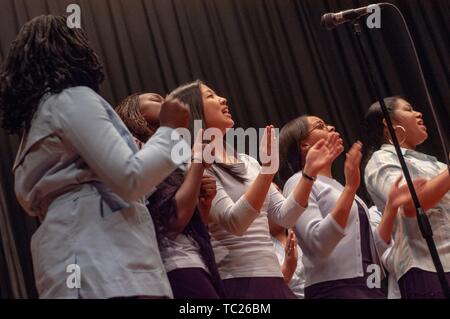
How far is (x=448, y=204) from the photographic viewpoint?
2.14 metres

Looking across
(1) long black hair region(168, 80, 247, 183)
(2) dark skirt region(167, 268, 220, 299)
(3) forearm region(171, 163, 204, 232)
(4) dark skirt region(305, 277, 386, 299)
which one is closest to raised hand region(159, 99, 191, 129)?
(3) forearm region(171, 163, 204, 232)

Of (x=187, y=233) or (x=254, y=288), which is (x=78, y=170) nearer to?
(x=187, y=233)

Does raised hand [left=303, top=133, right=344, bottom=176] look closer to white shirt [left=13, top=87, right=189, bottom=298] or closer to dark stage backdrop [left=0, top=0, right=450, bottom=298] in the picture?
white shirt [left=13, top=87, right=189, bottom=298]

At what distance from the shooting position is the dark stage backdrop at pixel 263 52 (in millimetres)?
3230

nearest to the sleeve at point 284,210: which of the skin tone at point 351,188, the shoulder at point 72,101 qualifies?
the skin tone at point 351,188

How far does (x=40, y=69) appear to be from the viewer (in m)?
1.35

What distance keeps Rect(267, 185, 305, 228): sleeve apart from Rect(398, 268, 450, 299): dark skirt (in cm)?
41

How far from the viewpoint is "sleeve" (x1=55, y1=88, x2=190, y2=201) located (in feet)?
4.00

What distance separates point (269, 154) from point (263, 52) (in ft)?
6.08

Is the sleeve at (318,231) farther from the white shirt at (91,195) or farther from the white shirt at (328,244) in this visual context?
the white shirt at (91,195)
